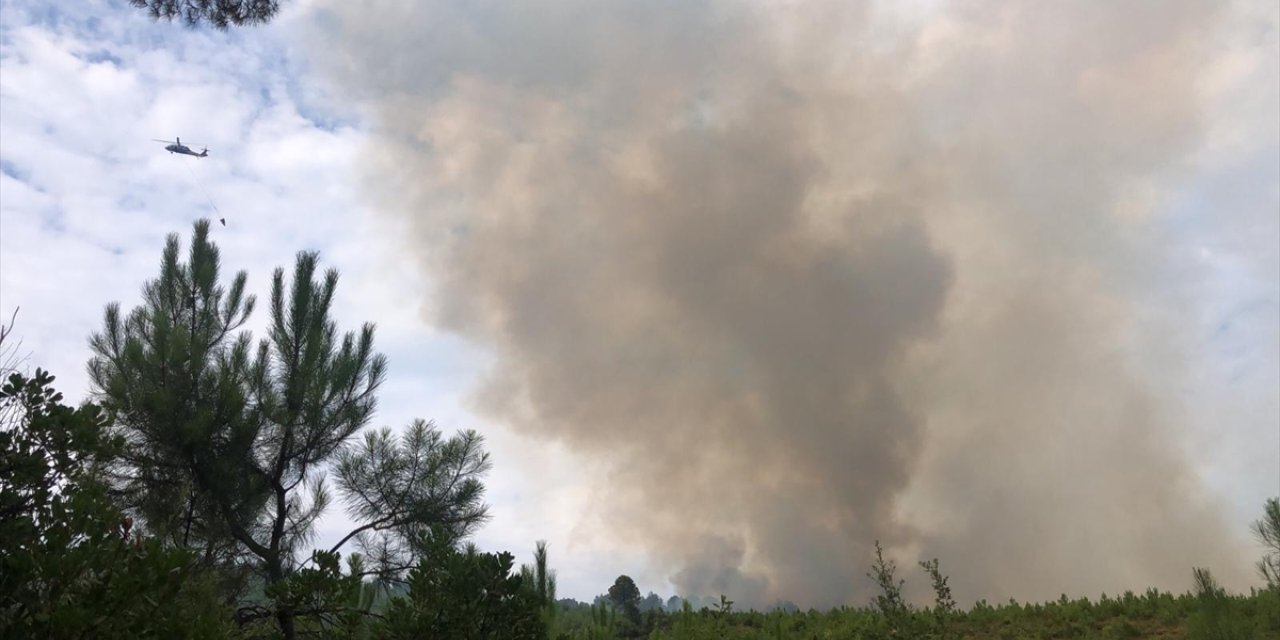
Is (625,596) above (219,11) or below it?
below

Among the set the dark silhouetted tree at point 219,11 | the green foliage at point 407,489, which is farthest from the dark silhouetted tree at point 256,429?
the dark silhouetted tree at point 219,11

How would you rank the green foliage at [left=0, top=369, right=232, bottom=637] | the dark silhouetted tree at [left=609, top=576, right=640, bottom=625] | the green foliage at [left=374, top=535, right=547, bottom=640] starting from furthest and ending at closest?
the dark silhouetted tree at [left=609, top=576, right=640, bottom=625] < the green foliage at [left=374, top=535, right=547, bottom=640] < the green foliage at [left=0, top=369, right=232, bottom=637]

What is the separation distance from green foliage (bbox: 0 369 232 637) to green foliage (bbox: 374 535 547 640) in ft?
3.77

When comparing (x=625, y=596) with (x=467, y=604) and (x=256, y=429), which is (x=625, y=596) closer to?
(x=256, y=429)

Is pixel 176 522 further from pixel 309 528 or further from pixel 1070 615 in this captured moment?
pixel 1070 615

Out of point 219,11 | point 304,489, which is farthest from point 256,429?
point 219,11

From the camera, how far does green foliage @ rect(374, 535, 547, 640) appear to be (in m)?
4.39

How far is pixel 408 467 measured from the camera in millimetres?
13047

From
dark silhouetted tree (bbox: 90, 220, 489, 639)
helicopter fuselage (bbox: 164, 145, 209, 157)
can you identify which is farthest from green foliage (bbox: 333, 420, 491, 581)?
helicopter fuselage (bbox: 164, 145, 209, 157)

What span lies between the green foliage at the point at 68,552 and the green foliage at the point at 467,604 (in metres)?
1.15

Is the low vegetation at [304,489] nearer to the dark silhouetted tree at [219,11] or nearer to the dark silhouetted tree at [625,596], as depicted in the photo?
the dark silhouetted tree at [625,596]

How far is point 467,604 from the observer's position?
446cm

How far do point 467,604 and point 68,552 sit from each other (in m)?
1.92

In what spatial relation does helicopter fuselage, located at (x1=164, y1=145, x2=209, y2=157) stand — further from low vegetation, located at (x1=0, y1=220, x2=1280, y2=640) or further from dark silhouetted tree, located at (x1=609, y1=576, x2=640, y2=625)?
dark silhouetted tree, located at (x1=609, y1=576, x2=640, y2=625)
